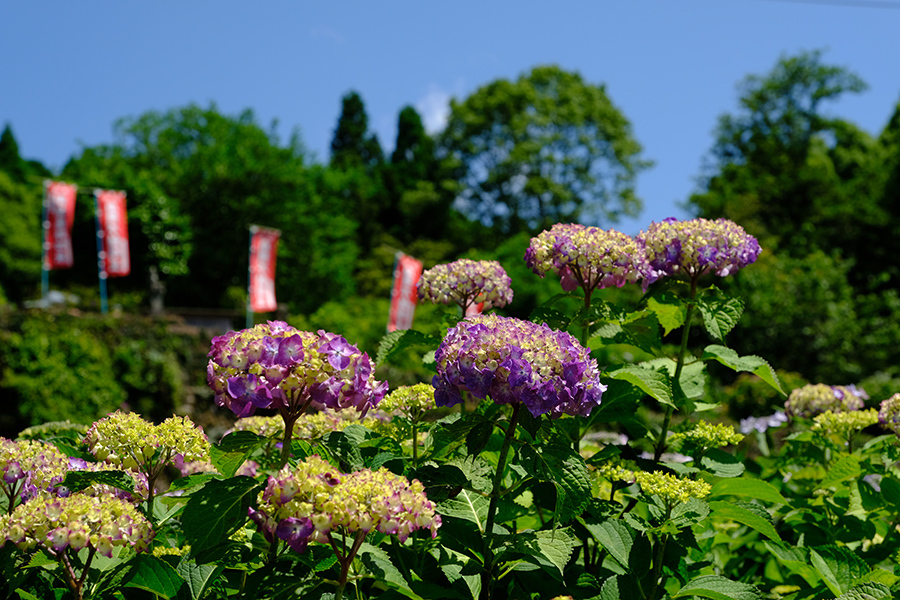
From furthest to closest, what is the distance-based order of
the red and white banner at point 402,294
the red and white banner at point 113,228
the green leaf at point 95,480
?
1. the red and white banner at point 113,228
2. the red and white banner at point 402,294
3. the green leaf at point 95,480

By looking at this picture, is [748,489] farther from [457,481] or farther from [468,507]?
[457,481]

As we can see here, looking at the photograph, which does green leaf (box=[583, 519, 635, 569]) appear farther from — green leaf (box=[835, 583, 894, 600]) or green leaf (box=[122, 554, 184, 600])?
green leaf (box=[122, 554, 184, 600])

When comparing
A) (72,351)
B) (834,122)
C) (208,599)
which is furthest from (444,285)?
(834,122)

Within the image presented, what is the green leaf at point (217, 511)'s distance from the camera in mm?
1409

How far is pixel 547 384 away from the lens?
1533 millimetres

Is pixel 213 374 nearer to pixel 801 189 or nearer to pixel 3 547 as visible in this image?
pixel 3 547

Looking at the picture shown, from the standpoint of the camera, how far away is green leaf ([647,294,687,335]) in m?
2.30

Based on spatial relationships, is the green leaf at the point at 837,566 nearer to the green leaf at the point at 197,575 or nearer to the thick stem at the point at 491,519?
the thick stem at the point at 491,519

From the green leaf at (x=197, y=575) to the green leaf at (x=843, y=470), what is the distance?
73.3 inches

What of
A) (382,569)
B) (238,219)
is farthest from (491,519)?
(238,219)

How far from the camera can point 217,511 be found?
1.44 metres

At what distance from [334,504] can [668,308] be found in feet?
4.62

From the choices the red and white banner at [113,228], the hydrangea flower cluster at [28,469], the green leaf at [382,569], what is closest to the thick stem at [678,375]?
the green leaf at [382,569]

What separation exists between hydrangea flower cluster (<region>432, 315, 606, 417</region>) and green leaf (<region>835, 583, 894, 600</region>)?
2.30 feet
